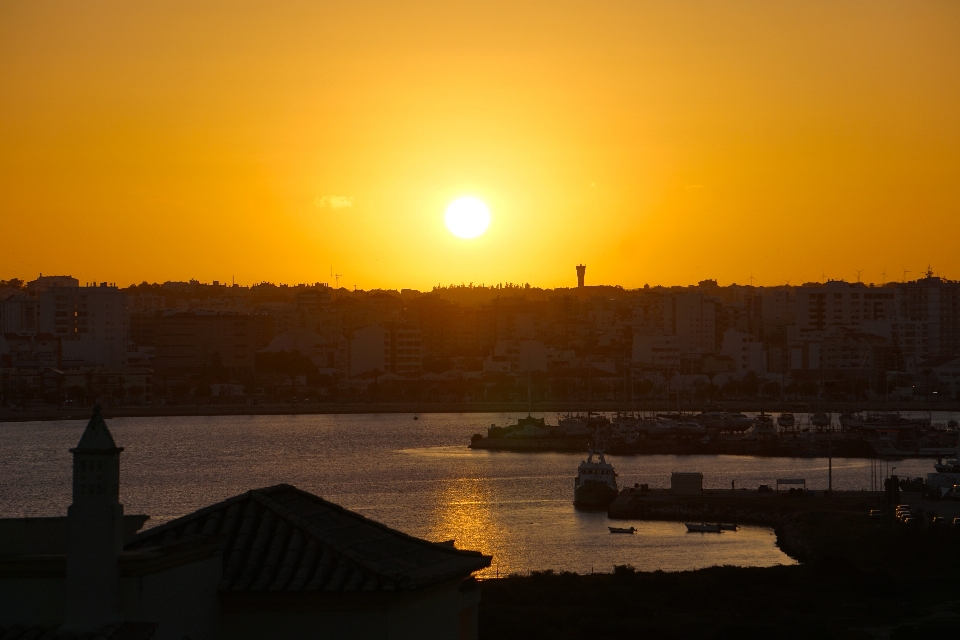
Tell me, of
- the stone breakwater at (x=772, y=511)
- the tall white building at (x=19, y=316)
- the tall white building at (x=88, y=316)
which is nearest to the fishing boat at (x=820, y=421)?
the stone breakwater at (x=772, y=511)

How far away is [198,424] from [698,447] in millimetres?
23992

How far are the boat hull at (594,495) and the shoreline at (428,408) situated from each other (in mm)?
35144

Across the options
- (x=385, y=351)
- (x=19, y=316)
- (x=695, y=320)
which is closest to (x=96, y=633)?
(x=385, y=351)

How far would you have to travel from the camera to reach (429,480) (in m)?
32.2

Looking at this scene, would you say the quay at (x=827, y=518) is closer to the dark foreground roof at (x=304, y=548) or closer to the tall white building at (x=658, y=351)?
the dark foreground roof at (x=304, y=548)

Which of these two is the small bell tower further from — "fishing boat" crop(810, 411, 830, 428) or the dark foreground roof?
"fishing boat" crop(810, 411, 830, 428)

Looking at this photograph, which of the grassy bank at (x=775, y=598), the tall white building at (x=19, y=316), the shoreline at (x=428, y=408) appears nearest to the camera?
the grassy bank at (x=775, y=598)

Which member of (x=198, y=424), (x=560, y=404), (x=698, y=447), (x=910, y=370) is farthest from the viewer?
(x=910, y=370)

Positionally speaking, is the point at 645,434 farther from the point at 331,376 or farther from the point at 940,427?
the point at 331,376

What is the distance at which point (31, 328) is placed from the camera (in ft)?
292

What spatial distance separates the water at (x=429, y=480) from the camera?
20.5 metres

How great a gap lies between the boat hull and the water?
588 millimetres

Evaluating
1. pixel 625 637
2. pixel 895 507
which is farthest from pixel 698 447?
pixel 625 637

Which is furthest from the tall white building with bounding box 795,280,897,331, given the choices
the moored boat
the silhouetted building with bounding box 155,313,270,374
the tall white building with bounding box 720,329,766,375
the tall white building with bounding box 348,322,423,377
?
the moored boat
